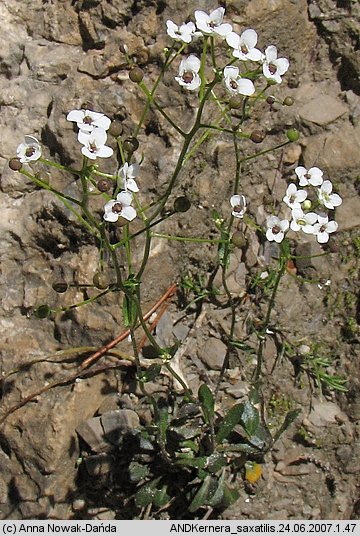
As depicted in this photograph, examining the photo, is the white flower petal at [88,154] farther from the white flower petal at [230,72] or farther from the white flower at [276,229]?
the white flower at [276,229]

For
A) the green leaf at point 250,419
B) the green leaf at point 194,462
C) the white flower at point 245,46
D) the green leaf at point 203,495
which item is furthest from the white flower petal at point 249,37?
the green leaf at point 203,495

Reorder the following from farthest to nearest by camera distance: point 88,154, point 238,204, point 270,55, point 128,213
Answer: point 238,204, point 270,55, point 128,213, point 88,154

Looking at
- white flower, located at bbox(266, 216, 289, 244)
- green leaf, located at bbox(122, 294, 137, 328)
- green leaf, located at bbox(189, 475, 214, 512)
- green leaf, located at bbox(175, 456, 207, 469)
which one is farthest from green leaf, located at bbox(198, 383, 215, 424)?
white flower, located at bbox(266, 216, 289, 244)

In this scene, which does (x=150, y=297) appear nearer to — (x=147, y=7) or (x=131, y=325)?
(x=131, y=325)

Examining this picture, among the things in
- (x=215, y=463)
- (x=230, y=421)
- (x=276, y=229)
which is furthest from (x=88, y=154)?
(x=215, y=463)

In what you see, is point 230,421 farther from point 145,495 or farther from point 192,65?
point 192,65
